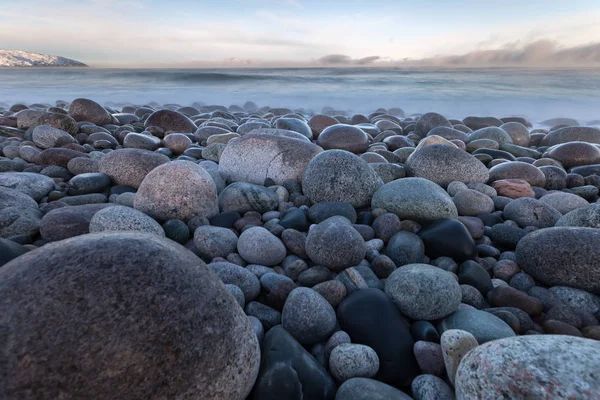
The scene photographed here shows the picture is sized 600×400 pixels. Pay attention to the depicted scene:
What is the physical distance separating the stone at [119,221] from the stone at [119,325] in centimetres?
87

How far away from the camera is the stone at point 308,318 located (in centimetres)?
176

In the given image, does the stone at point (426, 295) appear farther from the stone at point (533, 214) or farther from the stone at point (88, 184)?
the stone at point (88, 184)

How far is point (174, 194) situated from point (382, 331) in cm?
174

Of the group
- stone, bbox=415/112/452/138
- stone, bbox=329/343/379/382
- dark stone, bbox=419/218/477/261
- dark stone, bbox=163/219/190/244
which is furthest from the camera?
stone, bbox=415/112/452/138

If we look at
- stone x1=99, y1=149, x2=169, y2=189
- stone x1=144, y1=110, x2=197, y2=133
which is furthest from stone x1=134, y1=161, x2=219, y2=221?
stone x1=144, y1=110, x2=197, y2=133

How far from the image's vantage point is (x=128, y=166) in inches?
136

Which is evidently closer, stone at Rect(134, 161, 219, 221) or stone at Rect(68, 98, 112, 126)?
stone at Rect(134, 161, 219, 221)

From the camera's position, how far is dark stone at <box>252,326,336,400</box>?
144cm

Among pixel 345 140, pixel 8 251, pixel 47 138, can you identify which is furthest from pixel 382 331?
pixel 47 138

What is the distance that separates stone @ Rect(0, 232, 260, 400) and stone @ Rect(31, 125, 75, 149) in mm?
4144

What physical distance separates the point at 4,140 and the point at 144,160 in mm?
3145

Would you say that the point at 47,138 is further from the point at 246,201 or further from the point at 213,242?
the point at 213,242

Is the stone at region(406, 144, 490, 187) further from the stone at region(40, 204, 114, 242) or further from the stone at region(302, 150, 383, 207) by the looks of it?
the stone at region(40, 204, 114, 242)

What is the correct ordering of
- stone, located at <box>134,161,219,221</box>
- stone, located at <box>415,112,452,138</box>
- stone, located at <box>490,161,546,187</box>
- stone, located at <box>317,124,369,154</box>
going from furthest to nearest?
stone, located at <box>415,112,452,138</box>
stone, located at <box>317,124,369,154</box>
stone, located at <box>490,161,546,187</box>
stone, located at <box>134,161,219,221</box>
